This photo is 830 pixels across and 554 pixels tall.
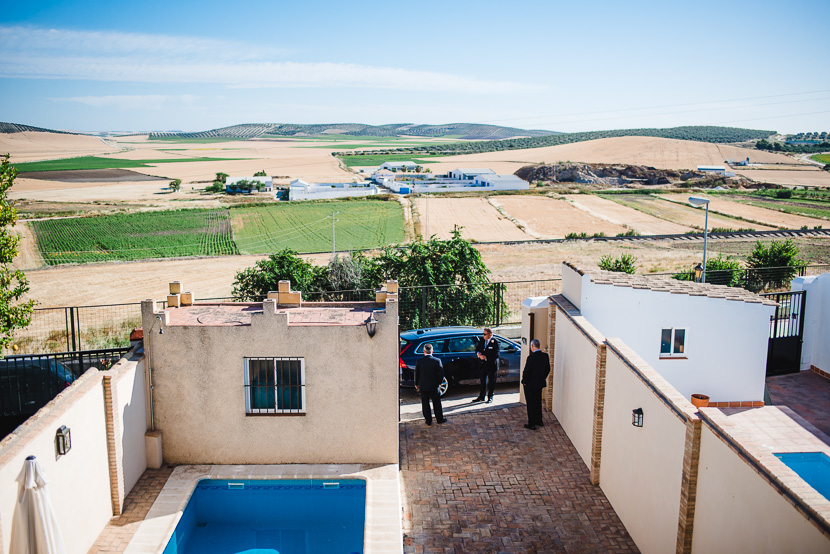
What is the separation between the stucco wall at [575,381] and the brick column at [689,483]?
3.08 m

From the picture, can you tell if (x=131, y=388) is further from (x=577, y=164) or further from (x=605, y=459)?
(x=577, y=164)

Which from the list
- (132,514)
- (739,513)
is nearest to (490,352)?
(132,514)

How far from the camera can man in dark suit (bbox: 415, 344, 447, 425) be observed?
36.9ft

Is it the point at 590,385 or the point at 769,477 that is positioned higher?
the point at 769,477

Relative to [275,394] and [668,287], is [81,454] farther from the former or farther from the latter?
[668,287]

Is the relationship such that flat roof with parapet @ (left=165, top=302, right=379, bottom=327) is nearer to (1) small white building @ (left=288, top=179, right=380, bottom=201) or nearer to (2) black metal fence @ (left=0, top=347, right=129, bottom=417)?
(2) black metal fence @ (left=0, top=347, right=129, bottom=417)

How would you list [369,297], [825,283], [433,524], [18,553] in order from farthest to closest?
[369,297]
[825,283]
[433,524]
[18,553]

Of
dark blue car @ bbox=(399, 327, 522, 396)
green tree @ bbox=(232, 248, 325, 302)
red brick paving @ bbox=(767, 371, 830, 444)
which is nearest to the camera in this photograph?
red brick paving @ bbox=(767, 371, 830, 444)

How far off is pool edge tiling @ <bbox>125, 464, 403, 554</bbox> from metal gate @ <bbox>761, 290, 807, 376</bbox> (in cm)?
922

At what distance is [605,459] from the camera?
9375mm

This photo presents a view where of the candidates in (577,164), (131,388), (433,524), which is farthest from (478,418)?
(577,164)

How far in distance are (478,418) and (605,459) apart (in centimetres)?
329

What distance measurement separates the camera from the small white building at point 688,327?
11328 mm

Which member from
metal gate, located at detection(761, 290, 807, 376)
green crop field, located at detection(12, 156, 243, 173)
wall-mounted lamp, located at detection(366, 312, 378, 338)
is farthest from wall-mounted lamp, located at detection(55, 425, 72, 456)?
green crop field, located at detection(12, 156, 243, 173)
